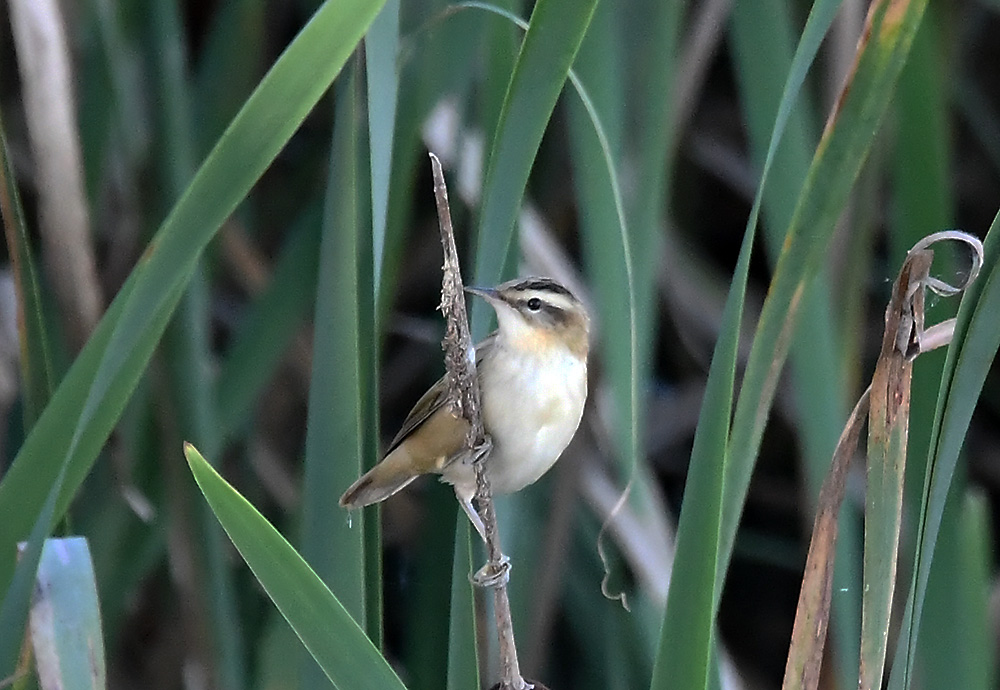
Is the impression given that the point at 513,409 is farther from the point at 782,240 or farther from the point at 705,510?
the point at 705,510

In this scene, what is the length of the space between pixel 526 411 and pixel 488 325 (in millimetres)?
115

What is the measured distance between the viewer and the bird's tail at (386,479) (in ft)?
3.86

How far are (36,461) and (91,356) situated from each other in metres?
0.09

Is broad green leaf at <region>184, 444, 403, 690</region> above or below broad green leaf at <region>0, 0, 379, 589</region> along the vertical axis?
below

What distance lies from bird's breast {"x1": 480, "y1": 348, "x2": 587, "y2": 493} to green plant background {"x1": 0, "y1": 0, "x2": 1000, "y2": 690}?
0.23 ft

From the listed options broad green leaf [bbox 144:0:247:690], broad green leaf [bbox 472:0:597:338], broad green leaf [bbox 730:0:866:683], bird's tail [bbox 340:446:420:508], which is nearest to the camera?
broad green leaf [bbox 472:0:597:338]

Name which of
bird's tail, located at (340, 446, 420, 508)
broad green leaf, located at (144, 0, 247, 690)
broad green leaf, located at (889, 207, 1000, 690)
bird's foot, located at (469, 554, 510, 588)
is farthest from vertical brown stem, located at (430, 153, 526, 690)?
broad green leaf, located at (144, 0, 247, 690)

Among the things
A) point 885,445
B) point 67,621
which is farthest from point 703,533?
point 67,621

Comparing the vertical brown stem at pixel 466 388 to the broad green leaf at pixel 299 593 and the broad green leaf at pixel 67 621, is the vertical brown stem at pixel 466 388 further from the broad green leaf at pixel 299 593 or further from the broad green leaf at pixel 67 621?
the broad green leaf at pixel 67 621

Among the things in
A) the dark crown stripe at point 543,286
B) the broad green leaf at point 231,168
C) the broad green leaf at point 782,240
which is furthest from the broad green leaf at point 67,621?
the broad green leaf at point 782,240

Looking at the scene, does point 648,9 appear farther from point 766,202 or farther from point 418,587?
point 418,587

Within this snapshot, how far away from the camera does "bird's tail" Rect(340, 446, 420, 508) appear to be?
118 cm

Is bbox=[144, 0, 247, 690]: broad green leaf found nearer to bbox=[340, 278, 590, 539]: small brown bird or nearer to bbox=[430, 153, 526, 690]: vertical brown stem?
bbox=[340, 278, 590, 539]: small brown bird

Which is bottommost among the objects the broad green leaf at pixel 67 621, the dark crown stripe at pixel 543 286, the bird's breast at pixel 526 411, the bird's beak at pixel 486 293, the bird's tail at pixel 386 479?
the broad green leaf at pixel 67 621
